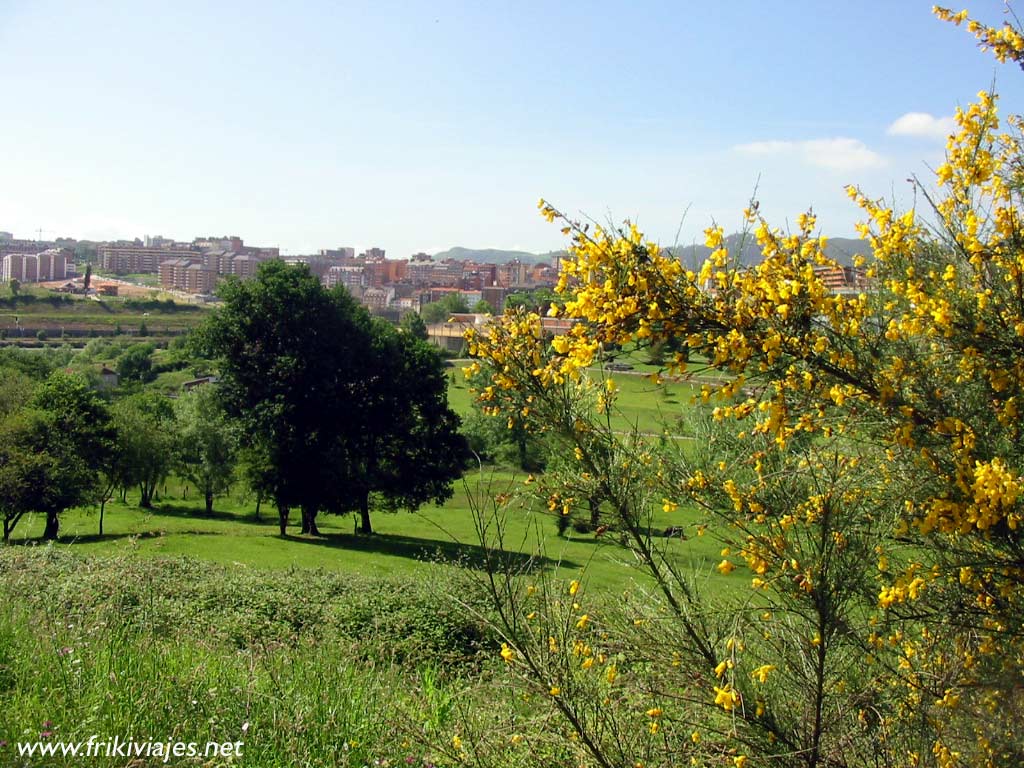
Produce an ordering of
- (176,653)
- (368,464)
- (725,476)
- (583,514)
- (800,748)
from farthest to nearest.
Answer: (368,464) → (176,653) → (725,476) → (583,514) → (800,748)

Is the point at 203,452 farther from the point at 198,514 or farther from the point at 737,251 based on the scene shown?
the point at 737,251

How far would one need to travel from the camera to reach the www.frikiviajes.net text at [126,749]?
13.0 feet

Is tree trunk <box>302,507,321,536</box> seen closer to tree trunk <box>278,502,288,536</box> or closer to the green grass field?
the green grass field

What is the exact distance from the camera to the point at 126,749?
414 centimetres

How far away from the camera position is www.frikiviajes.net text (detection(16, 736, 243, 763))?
156 inches

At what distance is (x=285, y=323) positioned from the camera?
90.0 ft

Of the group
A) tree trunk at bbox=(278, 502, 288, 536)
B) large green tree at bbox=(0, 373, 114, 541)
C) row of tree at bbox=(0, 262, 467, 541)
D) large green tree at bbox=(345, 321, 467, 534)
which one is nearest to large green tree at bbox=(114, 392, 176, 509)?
row of tree at bbox=(0, 262, 467, 541)

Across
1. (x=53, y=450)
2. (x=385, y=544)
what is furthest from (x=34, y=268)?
(x=385, y=544)

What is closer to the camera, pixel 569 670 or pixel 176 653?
pixel 569 670

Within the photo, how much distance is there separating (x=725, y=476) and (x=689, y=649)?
41.8 inches

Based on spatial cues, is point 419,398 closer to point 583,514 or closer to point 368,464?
point 368,464

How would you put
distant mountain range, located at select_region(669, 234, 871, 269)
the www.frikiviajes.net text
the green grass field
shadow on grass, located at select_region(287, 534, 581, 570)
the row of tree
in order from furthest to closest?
the row of tree < shadow on grass, located at select_region(287, 534, 581, 570) < the green grass field < the www.frikiviajes.net text < distant mountain range, located at select_region(669, 234, 871, 269)

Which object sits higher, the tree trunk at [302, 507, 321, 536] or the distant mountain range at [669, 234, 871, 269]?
the distant mountain range at [669, 234, 871, 269]

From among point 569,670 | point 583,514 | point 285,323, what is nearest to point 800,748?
point 569,670
